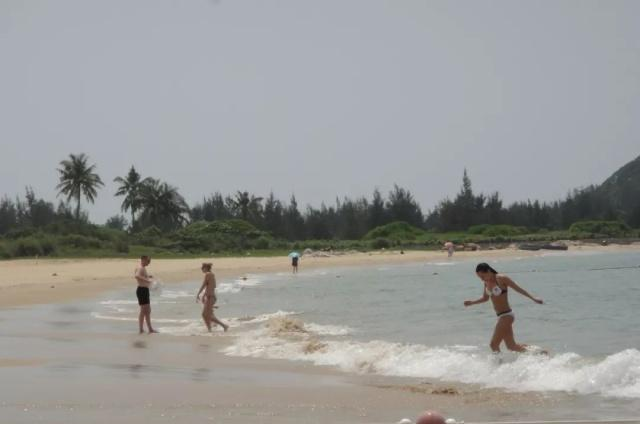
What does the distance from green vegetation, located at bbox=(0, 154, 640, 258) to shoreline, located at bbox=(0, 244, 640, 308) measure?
8.00 m

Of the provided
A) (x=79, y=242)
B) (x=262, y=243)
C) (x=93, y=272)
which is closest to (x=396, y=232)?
(x=262, y=243)

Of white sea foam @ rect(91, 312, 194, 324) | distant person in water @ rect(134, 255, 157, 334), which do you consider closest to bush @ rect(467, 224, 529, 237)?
white sea foam @ rect(91, 312, 194, 324)

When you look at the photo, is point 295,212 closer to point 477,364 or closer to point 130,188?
point 130,188

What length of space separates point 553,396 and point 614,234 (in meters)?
86.2

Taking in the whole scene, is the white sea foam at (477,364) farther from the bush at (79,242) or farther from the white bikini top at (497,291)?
the bush at (79,242)

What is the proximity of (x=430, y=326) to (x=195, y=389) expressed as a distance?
30.3ft

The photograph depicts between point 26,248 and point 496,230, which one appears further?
point 496,230

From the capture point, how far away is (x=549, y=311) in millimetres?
21312

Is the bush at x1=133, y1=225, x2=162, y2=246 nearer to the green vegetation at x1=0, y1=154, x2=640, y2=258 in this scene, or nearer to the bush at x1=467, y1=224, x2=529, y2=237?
the green vegetation at x1=0, y1=154, x2=640, y2=258

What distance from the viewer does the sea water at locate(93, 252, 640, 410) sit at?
1011 centimetres

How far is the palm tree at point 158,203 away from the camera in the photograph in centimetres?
8575

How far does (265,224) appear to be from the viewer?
95.7 metres

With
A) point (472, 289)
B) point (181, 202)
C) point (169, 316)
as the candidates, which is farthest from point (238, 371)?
point (181, 202)

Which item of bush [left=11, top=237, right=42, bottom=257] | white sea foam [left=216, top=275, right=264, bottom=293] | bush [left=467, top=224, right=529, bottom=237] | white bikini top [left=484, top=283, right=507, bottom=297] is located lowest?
white sea foam [left=216, top=275, right=264, bottom=293]
